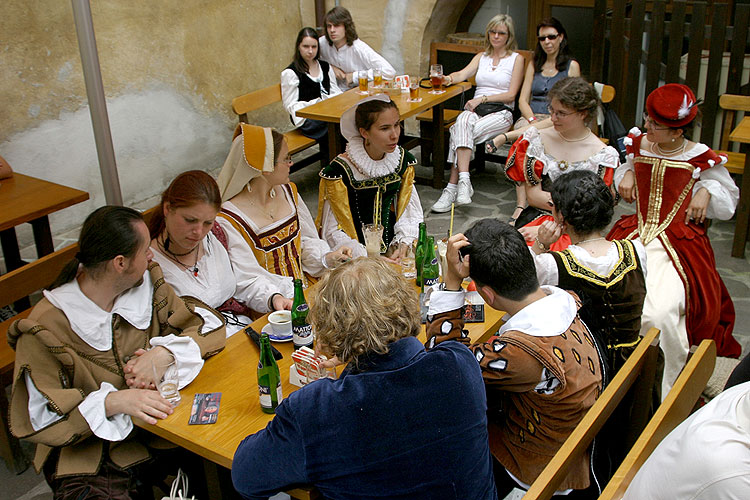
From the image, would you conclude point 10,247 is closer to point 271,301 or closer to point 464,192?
point 271,301

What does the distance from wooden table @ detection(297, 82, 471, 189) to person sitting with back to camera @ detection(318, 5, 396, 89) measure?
0.42 m

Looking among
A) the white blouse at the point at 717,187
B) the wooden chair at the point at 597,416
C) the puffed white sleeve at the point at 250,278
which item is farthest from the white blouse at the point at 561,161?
the wooden chair at the point at 597,416

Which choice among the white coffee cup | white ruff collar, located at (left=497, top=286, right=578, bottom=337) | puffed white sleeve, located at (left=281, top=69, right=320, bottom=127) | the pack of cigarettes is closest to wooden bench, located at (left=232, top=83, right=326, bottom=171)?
puffed white sleeve, located at (left=281, top=69, right=320, bottom=127)

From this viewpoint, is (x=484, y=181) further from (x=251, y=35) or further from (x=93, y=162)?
(x=93, y=162)

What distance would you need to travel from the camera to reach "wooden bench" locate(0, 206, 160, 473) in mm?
2990

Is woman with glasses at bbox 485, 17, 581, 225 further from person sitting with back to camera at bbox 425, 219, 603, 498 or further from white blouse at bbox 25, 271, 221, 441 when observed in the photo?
white blouse at bbox 25, 271, 221, 441

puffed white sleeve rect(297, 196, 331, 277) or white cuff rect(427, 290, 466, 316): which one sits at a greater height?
white cuff rect(427, 290, 466, 316)

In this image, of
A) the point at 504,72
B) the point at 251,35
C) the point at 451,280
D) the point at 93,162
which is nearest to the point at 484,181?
the point at 504,72

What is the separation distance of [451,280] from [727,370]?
5.80 feet

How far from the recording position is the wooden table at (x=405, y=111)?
233 inches

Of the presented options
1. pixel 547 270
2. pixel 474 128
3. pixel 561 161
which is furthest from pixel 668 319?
pixel 474 128

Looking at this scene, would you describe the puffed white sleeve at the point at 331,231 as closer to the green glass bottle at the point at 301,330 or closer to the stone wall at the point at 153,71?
the green glass bottle at the point at 301,330

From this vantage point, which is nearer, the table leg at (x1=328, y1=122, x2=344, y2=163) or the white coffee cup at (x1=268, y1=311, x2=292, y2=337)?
the white coffee cup at (x1=268, y1=311, x2=292, y2=337)

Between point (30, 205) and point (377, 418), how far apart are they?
3064 millimetres
